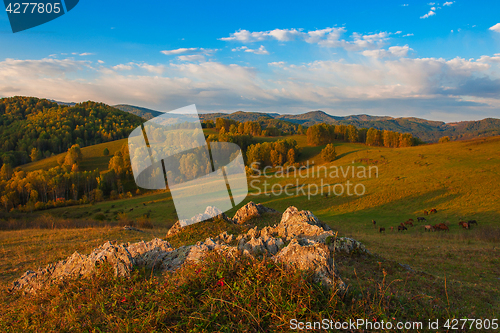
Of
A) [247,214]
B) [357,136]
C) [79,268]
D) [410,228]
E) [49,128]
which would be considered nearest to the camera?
[79,268]

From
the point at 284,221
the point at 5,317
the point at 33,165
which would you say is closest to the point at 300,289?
the point at 5,317

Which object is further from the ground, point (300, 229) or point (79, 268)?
point (79, 268)

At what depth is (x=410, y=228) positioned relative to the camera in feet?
83.9

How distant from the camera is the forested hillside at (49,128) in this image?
128 metres

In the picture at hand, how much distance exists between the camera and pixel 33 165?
4161 inches

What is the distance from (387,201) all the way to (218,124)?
118841mm

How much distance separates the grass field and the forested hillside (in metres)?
92.5

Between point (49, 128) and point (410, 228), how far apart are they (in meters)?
185

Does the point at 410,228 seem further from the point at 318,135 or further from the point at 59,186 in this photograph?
the point at 59,186

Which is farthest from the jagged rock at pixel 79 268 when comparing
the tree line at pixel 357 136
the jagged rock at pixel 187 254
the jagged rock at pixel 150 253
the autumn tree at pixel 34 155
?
the autumn tree at pixel 34 155

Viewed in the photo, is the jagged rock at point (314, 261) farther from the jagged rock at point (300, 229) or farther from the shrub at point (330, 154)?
the shrub at point (330, 154)

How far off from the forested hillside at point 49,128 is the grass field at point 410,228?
9253cm

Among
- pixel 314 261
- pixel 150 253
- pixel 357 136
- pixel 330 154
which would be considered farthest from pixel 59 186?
pixel 357 136

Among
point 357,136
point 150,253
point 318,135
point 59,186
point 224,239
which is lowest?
point 59,186
